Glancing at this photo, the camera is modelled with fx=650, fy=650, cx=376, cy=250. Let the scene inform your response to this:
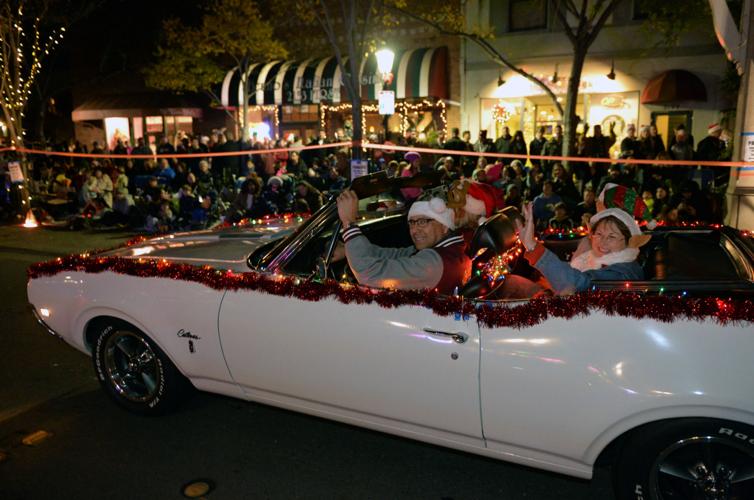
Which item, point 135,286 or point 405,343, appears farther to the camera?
point 135,286

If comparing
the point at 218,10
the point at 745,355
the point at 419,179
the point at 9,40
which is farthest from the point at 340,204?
the point at 218,10

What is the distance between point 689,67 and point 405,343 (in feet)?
59.7

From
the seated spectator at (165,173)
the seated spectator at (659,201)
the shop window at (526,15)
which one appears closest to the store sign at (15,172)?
the seated spectator at (165,173)

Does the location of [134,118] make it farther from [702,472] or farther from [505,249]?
[702,472]

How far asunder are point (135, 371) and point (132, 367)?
34mm

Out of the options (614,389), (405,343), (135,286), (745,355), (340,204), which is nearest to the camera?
(745,355)

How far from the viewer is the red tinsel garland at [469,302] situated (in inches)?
105

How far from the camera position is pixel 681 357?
2627mm

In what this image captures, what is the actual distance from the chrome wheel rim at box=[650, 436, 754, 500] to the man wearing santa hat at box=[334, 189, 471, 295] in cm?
130

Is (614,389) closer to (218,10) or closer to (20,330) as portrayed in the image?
(20,330)

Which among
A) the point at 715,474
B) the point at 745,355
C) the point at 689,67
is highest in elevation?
the point at 689,67

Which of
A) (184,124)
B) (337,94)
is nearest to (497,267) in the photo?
(337,94)

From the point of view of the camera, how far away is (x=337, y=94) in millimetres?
23375

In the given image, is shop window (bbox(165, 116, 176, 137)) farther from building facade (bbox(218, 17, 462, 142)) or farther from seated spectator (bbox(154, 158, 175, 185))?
seated spectator (bbox(154, 158, 175, 185))
